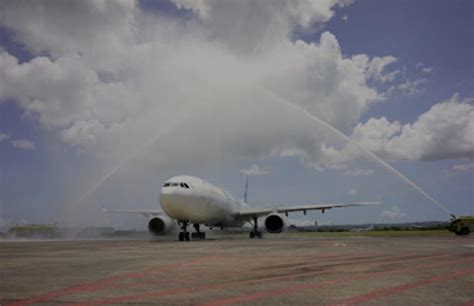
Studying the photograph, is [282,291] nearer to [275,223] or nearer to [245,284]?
[245,284]

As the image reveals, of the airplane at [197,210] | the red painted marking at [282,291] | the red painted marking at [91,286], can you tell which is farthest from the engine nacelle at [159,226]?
the red painted marking at [282,291]

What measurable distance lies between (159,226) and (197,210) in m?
3.55

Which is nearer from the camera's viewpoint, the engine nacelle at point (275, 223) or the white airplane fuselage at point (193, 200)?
the white airplane fuselage at point (193, 200)

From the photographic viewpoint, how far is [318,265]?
12055mm

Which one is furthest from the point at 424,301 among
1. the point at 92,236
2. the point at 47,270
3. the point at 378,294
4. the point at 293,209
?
the point at 92,236

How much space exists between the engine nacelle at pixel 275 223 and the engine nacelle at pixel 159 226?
863cm

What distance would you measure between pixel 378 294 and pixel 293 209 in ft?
116

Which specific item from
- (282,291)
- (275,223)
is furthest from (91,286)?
(275,223)

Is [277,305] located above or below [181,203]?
below

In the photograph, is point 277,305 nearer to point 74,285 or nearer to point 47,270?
point 74,285

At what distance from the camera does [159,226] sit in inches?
1371

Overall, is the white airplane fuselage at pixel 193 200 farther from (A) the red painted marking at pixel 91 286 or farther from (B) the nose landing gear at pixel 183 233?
(A) the red painted marking at pixel 91 286

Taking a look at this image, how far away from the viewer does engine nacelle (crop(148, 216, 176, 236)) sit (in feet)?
114

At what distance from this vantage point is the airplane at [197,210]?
31688 mm
